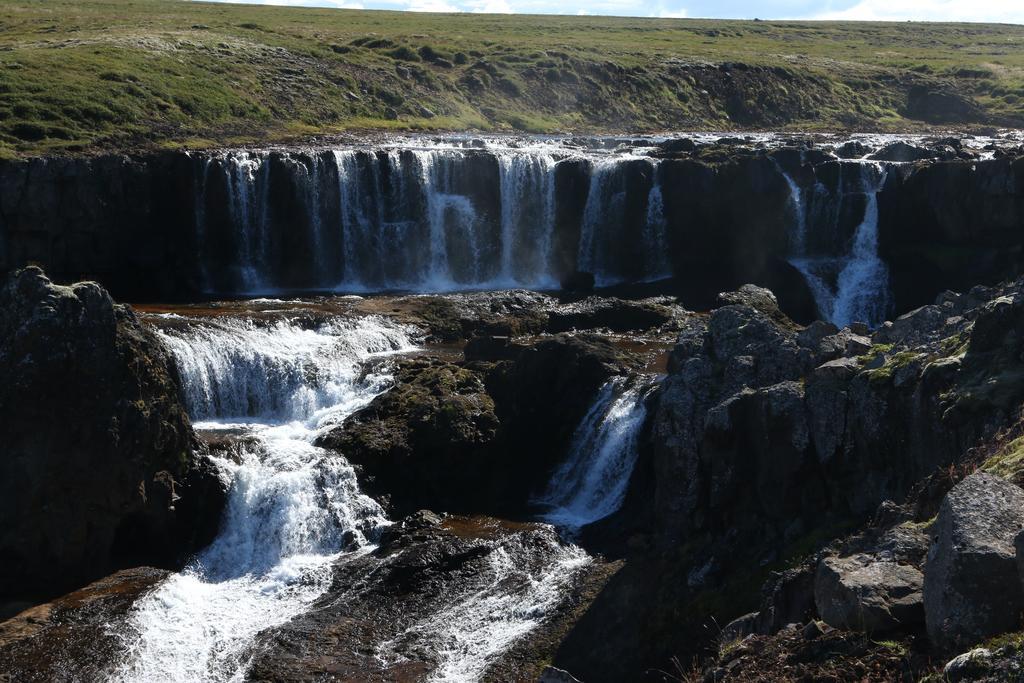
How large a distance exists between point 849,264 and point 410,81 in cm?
3962

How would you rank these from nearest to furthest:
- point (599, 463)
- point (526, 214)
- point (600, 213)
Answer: point (599, 463), point (600, 213), point (526, 214)

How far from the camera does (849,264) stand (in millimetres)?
50062

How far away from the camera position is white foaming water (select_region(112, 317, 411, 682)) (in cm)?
2323

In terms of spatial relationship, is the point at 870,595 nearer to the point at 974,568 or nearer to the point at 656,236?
the point at 974,568

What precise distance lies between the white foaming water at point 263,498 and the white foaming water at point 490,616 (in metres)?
3.06

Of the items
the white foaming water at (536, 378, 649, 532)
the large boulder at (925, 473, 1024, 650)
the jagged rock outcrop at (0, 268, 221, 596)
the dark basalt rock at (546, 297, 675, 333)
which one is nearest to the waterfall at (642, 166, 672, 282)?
the dark basalt rock at (546, 297, 675, 333)

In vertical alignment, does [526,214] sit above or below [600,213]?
below

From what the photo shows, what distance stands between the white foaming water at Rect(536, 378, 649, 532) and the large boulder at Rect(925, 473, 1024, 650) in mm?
16915

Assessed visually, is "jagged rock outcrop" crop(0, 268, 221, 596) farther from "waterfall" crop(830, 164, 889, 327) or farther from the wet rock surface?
"waterfall" crop(830, 164, 889, 327)

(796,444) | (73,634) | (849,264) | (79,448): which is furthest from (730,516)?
(849,264)

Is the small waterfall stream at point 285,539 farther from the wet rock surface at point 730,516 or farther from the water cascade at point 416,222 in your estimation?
the water cascade at point 416,222

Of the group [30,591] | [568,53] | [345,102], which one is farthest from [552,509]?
[568,53]

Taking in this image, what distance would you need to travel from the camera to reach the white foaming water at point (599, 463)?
28.9 metres

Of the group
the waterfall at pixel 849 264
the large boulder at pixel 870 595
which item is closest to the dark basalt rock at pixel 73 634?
the large boulder at pixel 870 595
